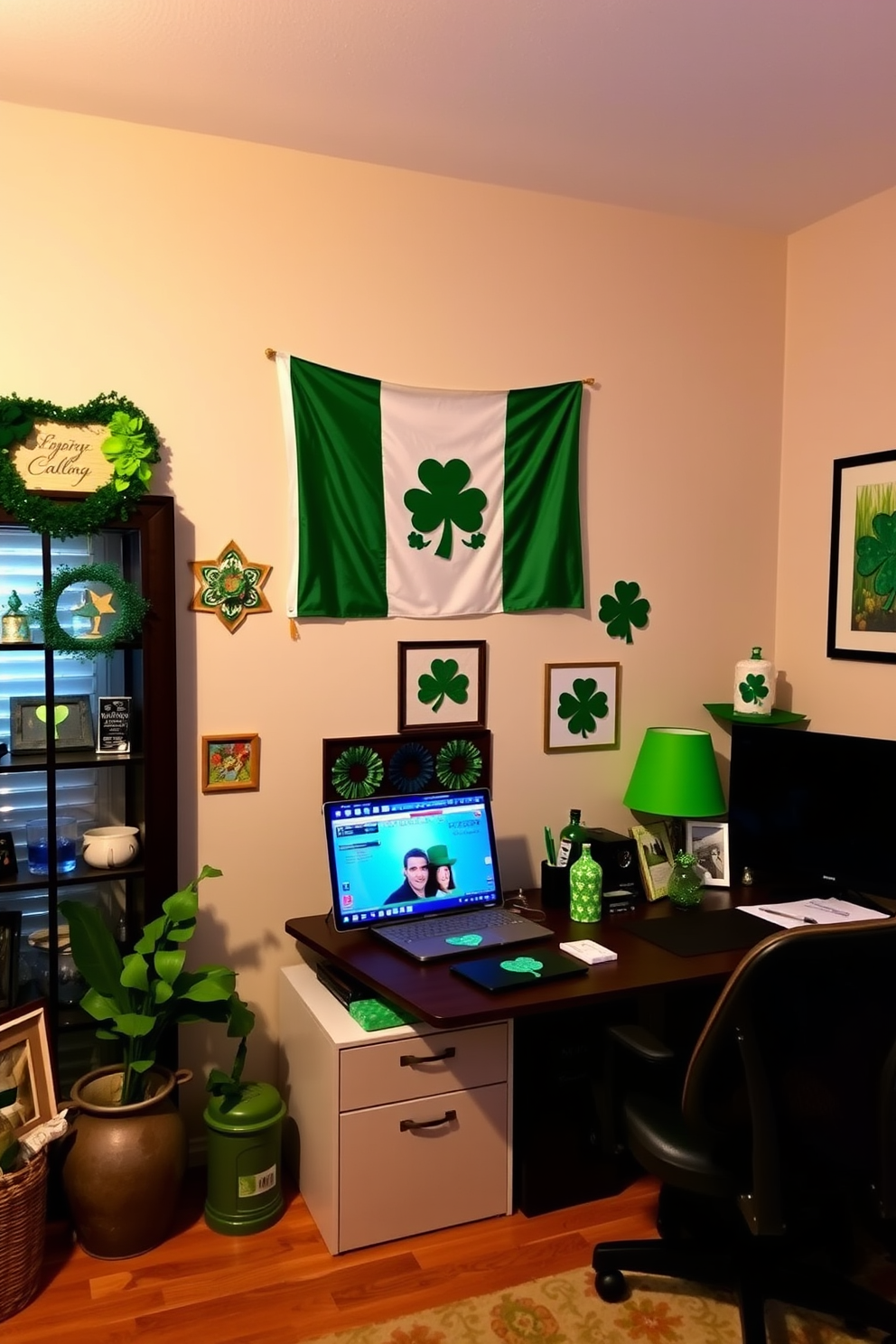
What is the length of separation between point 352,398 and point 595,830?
139 centimetres

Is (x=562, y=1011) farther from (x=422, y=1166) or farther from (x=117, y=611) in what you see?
(x=117, y=611)

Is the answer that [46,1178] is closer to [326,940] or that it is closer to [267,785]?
[326,940]

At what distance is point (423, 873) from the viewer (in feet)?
9.01

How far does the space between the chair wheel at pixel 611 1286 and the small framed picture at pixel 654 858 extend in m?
1.00

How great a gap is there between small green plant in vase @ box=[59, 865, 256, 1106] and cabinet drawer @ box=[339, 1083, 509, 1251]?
41cm

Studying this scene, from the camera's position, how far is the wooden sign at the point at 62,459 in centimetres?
242

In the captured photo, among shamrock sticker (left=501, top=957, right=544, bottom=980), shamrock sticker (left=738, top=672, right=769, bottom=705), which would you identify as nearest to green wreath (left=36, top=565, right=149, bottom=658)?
shamrock sticker (left=501, top=957, right=544, bottom=980)

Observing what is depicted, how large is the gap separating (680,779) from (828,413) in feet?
3.98

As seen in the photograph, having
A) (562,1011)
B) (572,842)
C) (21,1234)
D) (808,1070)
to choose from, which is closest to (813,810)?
(572,842)

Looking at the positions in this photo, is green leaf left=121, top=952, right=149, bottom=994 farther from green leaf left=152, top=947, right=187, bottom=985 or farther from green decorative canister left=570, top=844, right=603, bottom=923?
green decorative canister left=570, top=844, right=603, bottom=923

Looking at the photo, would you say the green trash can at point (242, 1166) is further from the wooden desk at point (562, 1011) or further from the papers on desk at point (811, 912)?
the papers on desk at point (811, 912)

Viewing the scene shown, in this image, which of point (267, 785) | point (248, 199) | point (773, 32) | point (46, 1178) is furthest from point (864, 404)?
point (46, 1178)

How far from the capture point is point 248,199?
2.66 meters

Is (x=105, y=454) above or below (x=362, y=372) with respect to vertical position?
below
